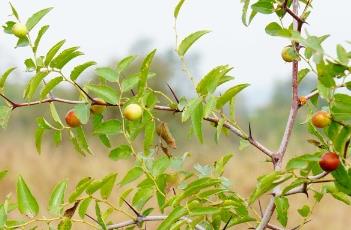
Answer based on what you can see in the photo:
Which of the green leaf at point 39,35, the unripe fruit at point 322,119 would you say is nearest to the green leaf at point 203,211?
the unripe fruit at point 322,119

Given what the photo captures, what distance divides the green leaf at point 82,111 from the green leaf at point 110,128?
0.04 m

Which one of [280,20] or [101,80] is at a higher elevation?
[280,20]

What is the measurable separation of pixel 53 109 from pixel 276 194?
0.50m

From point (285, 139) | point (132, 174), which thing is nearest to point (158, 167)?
point (132, 174)

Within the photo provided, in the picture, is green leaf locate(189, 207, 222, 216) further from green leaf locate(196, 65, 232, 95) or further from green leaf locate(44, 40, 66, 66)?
green leaf locate(44, 40, 66, 66)

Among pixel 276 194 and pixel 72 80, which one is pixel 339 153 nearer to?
pixel 276 194

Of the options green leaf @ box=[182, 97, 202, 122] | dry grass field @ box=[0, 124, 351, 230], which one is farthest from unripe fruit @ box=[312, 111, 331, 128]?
dry grass field @ box=[0, 124, 351, 230]

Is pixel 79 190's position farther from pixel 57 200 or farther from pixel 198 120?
pixel 198 120

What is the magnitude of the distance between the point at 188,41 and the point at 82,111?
0.26 meters

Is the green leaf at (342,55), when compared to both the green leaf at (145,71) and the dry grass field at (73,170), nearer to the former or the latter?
the green leaf at (145,71)

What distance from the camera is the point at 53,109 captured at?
145cm

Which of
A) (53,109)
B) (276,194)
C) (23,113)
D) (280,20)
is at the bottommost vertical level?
(23,113)

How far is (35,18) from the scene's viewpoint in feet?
4.79

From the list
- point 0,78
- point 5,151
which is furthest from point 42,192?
point 0,78
